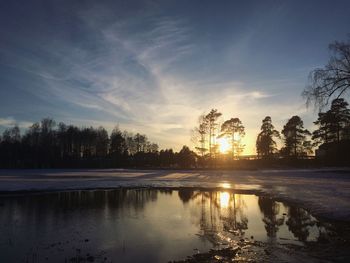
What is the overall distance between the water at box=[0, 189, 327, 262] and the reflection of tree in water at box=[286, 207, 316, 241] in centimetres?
4

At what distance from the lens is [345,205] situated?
20938 mm

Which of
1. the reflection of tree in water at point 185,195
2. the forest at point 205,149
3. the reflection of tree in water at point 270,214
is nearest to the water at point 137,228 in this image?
the reflection of tree in water at point 270,214

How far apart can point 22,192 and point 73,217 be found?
1580cm

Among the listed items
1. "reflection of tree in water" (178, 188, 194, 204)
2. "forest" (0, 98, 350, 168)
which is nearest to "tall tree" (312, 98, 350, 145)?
"forest" (0, 98, 350, 168)

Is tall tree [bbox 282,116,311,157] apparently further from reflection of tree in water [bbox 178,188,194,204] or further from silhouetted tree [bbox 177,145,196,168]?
reflection of tree in water [bbox 178,188,194,204]

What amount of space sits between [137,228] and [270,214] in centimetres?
886

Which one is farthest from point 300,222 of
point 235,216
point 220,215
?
point 220,215

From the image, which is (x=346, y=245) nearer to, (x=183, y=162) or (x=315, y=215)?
(x=315, y=215)

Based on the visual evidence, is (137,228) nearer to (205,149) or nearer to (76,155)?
(205,149)

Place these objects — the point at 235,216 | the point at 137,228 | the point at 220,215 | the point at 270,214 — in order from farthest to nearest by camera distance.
Answer: the point at 270,214 → the point at 220,215 → the point at 235,216 → the point at 137,228

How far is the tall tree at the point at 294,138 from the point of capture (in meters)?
98.7

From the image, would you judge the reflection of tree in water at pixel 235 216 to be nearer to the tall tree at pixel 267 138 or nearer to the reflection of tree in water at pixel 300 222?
the reflection of tree in water at pixel 300 222

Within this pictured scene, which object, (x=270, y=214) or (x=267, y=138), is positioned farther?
(x=267, y=138)

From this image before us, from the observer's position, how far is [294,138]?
→ 9856cm
